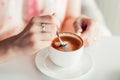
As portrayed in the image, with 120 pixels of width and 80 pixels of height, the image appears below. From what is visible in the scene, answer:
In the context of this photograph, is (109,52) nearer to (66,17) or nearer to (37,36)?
(37,36)

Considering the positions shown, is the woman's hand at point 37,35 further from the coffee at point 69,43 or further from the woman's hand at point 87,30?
the woman's hand at point 87,30

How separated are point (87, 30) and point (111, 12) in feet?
2.46

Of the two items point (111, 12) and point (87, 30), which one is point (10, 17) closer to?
point (87, 30)

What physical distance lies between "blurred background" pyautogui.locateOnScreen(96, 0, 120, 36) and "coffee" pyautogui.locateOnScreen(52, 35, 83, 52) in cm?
86

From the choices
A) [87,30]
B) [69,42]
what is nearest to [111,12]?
[87,30]

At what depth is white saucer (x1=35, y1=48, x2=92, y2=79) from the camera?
717mm

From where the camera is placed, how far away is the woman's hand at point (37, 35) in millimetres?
747

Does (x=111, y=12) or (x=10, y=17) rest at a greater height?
(x=10, y=17)

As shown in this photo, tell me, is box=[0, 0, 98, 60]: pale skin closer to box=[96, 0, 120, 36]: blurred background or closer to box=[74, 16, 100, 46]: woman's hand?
box=[74, 16, 100, 46]: woman's hand

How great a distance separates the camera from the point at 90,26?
96 cm

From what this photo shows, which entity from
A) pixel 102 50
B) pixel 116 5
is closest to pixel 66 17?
pixel 102 50

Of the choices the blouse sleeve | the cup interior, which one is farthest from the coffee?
the blouse sleeve

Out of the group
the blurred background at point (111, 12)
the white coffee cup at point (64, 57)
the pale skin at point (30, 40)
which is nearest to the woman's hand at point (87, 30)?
the pale skin at point (30, 40)

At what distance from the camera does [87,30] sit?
0.95 m
